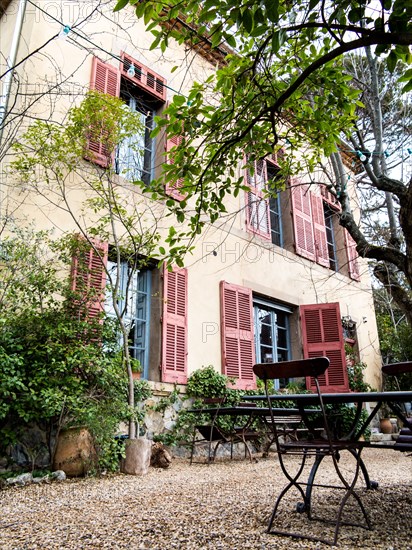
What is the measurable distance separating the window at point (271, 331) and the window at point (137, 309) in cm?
232

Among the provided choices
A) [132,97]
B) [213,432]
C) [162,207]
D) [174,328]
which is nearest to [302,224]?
[162,207]

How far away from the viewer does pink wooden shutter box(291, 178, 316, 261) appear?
8992 mm

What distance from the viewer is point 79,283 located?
476 centimetres

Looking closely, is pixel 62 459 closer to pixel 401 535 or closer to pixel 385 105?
pixel 401 535

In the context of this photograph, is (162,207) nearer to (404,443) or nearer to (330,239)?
(404,443)

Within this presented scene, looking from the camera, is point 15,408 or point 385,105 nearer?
point 15,408

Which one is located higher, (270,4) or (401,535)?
(270,4)

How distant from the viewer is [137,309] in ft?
20.0

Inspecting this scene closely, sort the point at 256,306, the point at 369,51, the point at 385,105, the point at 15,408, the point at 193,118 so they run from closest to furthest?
1. the point at 193,118
2. the point at 15,408
3. the point at 369,51
4. the point at 385,105
5. the point at 256,306

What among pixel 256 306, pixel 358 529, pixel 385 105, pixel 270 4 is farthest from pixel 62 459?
pixel 385 105

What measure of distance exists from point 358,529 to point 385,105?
682 cm

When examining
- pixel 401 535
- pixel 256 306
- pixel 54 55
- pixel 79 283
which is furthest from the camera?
pixel 256 306

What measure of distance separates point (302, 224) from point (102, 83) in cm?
478

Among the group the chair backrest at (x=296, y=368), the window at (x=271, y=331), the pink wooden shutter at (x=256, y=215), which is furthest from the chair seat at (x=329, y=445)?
the pink wooden shutter at (x=256, y=215)
